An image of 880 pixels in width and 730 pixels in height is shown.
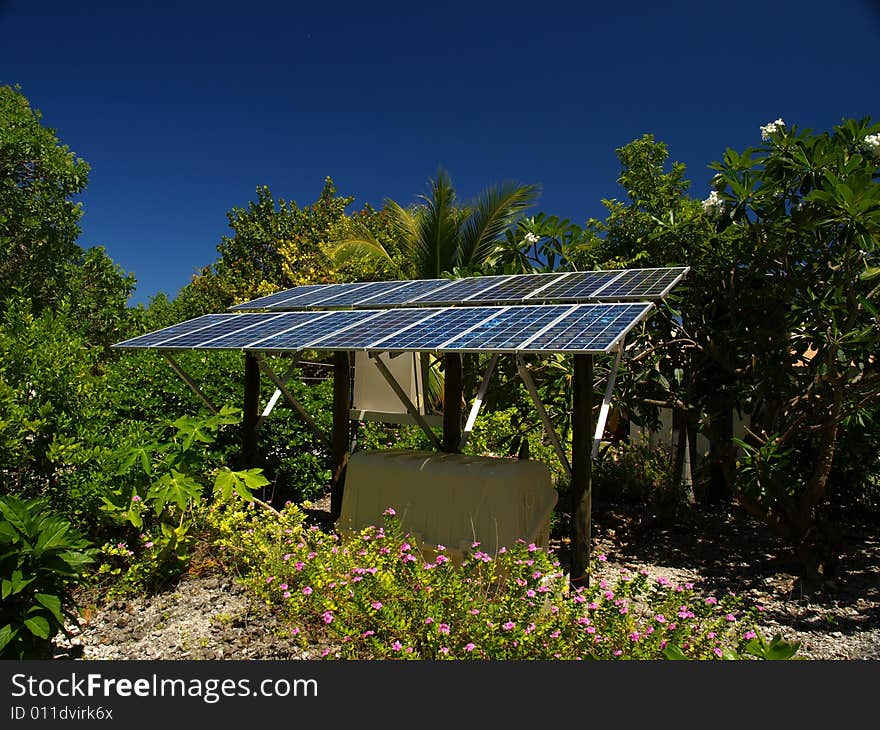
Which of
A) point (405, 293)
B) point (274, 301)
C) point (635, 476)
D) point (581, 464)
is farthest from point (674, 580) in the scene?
point (274, 301)

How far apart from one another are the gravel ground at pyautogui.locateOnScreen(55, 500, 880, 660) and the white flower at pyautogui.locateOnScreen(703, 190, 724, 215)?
415 centimetres

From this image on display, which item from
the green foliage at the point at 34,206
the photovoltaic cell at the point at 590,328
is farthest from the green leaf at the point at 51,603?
the green foliage at the point at 34,206

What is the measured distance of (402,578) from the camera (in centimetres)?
461

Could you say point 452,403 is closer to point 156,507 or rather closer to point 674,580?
point 674,580

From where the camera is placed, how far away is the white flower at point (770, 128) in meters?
6.51

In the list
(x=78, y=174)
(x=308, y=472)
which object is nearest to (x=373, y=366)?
(x=308, y=472)

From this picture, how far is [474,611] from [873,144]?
608 centimetres

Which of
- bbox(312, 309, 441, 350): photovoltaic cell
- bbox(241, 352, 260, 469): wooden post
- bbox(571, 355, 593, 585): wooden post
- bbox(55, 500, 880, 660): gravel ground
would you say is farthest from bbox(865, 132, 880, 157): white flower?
bbox(241, 352, 260, 469): wooden post

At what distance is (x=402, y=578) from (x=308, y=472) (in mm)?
5093

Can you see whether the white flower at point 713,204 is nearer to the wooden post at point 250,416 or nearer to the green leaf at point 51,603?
the wooden post at point 250,416

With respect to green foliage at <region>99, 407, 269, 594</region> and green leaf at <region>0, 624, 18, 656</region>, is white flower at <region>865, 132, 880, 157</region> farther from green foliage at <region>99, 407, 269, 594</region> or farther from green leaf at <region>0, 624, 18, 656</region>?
green leaf at <region>0, 624, 18, 656</region>

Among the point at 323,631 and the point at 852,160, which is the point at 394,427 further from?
the point at 852,160

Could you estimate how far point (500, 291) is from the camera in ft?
24.6

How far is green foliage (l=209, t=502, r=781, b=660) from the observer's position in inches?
143
